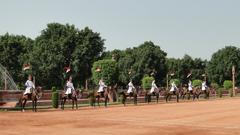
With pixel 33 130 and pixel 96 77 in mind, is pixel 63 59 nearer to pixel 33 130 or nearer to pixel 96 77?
pixel 96 77

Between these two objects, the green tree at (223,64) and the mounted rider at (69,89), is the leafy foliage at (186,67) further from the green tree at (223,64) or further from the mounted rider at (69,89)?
the mounted rider at (69,89)

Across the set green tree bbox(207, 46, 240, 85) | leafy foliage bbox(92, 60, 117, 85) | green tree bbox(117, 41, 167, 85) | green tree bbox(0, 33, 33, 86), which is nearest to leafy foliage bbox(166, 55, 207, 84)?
green tree bbox(207, 46, 240, 85)

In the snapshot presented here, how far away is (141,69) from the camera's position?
10388 cm

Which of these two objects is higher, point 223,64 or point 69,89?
point 223,64

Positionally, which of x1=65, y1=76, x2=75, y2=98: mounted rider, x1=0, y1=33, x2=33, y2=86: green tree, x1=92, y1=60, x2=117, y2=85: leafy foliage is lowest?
x1=65, y1=76, x2=75, y2=98: mounted rider

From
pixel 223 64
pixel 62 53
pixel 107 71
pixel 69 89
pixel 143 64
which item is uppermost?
pixel 223 64

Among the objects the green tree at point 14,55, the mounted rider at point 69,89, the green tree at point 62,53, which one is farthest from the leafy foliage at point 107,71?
the green tree at point 14,55

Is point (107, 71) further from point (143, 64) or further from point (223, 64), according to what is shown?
point (223, 64)

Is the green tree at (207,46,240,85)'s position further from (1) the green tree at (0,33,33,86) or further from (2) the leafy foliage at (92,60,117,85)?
(2) the leafy foliage at (92,60,117,85)

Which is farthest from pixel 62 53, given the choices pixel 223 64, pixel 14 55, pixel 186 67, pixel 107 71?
pixel 186 67

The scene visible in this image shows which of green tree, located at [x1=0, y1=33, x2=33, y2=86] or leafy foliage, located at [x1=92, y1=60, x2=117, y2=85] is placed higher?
green tree, located at [x1=0, y1=33, x2=33, y2=86]

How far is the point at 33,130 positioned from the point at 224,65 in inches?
4393

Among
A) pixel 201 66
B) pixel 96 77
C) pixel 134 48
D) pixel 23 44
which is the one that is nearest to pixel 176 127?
pixel 96 77

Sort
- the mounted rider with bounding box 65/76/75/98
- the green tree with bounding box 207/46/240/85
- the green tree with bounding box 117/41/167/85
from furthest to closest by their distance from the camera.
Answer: the green tree with bounding box 207/46/240/85 < the green tree with bounding box 117/41/167/85 < the mounted rider with bounding box 65/76/75/98
